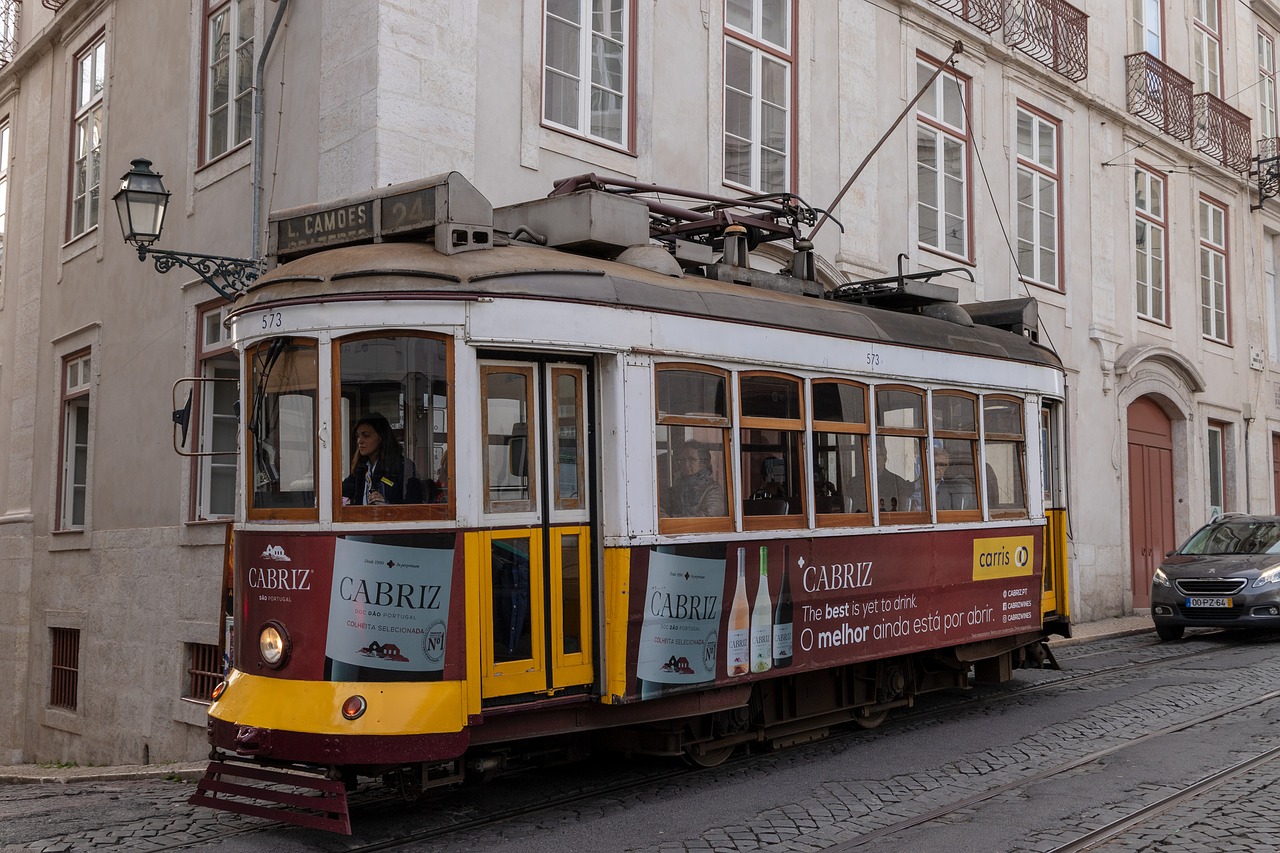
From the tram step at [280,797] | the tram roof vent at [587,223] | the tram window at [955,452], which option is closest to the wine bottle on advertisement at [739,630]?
the tram roof vent at [587,223]

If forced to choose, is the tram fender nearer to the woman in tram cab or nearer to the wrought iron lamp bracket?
the woman in tram cab

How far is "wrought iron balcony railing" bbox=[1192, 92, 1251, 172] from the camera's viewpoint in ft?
74.3

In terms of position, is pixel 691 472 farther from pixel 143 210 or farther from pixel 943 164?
pixel 943 164

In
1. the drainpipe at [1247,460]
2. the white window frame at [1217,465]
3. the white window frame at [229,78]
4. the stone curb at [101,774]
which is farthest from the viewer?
the drainpipe at [1247,460]

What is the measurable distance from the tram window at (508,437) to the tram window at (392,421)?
25 cm

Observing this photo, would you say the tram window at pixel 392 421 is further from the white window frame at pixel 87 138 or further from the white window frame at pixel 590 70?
the white window frame at pixel 87 138

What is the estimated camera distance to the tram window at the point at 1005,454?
979cm

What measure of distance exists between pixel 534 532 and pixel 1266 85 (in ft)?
79.7

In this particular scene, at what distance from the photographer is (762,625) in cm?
764

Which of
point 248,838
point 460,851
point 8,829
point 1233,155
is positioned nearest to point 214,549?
point 8,829

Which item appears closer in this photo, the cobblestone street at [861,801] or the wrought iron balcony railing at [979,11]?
the cobblestone street at [861,801]

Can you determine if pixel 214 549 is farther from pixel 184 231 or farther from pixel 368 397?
pixel 368 397

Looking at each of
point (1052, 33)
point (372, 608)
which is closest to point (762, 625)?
point (372, 608)

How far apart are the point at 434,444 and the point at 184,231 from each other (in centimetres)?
750
